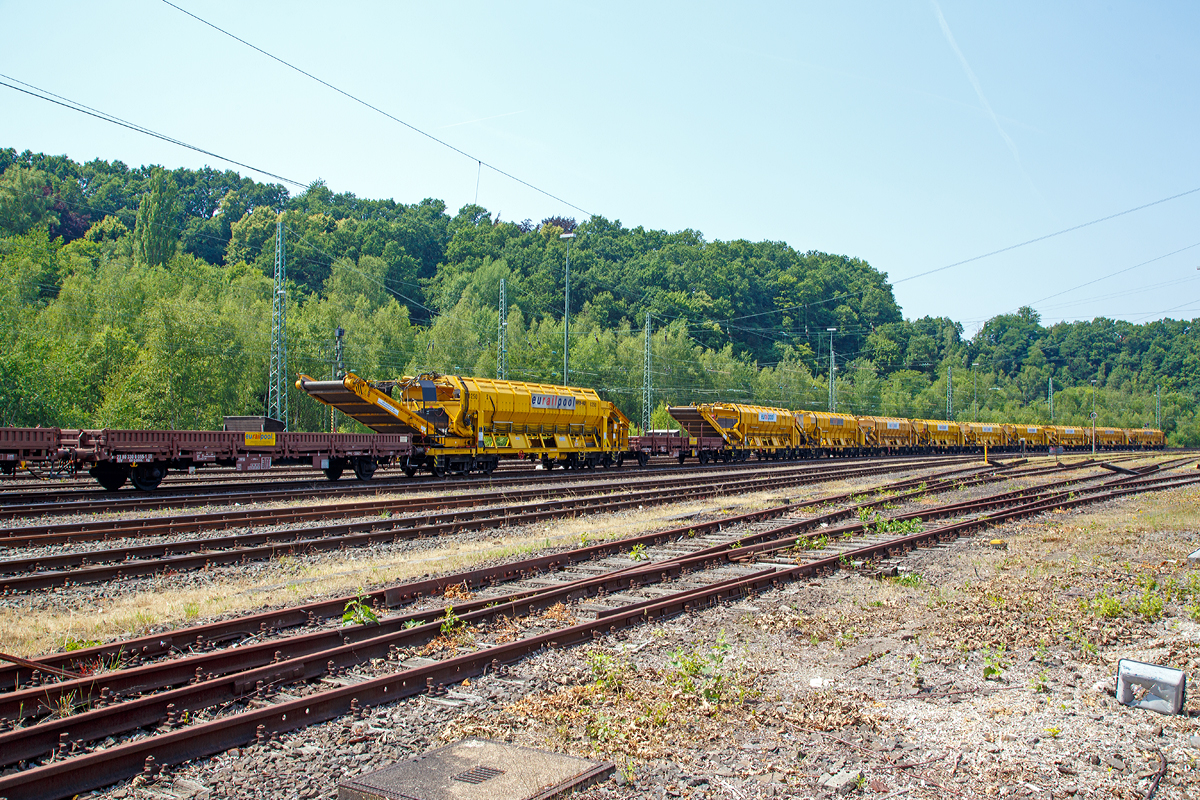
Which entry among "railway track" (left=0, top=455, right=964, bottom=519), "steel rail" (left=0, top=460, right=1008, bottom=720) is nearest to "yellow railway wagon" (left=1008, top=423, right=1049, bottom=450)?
"railway track" (left=0, top=455, right=964, bottom=519)

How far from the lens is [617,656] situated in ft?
23.3

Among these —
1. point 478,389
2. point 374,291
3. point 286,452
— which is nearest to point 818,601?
point 286,452

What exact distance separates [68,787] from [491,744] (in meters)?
2.36

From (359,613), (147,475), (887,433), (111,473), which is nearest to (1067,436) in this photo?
(887,433)

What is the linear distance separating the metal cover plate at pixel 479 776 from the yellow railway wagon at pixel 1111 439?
284 ft

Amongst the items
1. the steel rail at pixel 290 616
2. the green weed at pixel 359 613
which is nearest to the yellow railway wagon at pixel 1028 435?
the steel rail at pixel 290 616

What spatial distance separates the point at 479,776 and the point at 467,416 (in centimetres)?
2256

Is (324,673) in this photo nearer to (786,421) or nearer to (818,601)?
(818,601)

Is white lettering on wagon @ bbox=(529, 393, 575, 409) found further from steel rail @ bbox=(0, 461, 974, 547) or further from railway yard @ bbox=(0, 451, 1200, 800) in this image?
railway yard @ bbox=(0, 451, 1200, 800)

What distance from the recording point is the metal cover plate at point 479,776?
4184 millimetres

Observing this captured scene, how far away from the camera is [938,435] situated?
63281 millimetres

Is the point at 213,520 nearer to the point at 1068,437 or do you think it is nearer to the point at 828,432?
the point at 828,432

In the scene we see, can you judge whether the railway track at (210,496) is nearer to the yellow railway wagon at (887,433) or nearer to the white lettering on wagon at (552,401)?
the white lettering on wagon at (552,401)

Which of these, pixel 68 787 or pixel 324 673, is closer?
pixel 68 787
